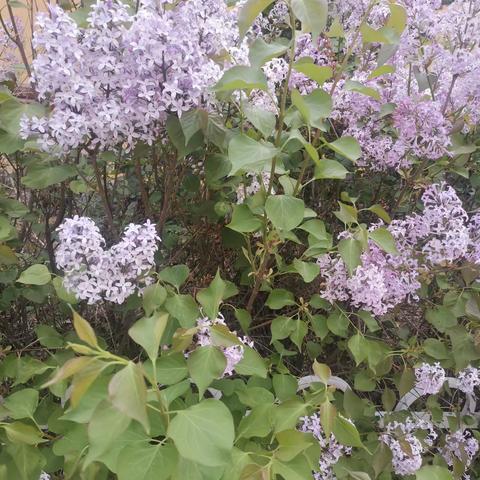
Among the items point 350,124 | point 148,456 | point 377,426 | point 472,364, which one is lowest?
point 377,426

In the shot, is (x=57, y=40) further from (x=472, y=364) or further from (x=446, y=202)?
(x=472, y=364)

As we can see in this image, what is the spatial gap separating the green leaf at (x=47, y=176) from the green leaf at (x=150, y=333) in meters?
0.50

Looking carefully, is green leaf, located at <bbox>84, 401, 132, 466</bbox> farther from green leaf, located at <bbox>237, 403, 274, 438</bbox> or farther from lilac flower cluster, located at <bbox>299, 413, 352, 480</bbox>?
lilac flower cluster, located at <bbox>299, 413, 352, 480</bbox>

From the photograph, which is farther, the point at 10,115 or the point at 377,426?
the point at 377,426

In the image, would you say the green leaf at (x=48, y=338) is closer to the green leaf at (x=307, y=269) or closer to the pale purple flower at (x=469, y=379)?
the green leaf at (x=307, y=269)

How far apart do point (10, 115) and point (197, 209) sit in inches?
21.4

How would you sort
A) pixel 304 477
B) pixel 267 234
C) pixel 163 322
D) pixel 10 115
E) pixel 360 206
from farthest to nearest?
pixel 360 206
pixel 267 234
pixel 10 115
pixel 304 477
pixel 163 322

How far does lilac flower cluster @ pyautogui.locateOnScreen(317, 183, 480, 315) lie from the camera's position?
1.28 meters

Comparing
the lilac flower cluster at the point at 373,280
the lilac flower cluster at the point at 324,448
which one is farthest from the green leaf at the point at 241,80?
the lilac flower cluster at the point at 324,448

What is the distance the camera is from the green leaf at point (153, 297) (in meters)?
1.09

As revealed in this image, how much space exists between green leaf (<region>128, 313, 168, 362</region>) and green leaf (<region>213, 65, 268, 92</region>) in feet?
1.39

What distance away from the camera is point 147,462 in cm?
77

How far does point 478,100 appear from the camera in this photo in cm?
143

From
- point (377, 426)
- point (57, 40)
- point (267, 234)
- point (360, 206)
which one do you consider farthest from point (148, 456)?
point (360, 206)
